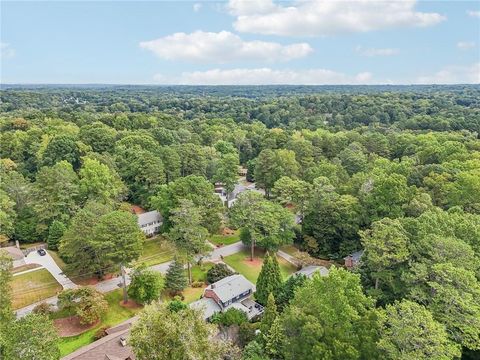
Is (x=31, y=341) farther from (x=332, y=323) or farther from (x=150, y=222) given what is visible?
(x=150, y=222)

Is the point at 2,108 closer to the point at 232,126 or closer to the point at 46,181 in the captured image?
the point at 232,126

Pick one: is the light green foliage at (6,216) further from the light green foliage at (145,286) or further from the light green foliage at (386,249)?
the light green foliage at (386,249)

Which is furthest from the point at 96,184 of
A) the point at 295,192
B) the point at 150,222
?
the point at 295,192

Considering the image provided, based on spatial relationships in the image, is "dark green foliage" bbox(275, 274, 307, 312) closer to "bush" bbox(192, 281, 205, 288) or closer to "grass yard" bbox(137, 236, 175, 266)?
"bush" bbox(192, 281, 205, 288)

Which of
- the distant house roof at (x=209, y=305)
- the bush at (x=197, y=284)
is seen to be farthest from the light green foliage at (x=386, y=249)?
the bush at (x=197, y=284)

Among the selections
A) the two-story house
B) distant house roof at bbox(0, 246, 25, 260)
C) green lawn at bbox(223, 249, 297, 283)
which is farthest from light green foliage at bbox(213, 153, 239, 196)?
distant house roof at bbox(0, 246, 25, 260)

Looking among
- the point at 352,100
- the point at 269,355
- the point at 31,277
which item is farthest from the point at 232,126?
the point at 269,355
